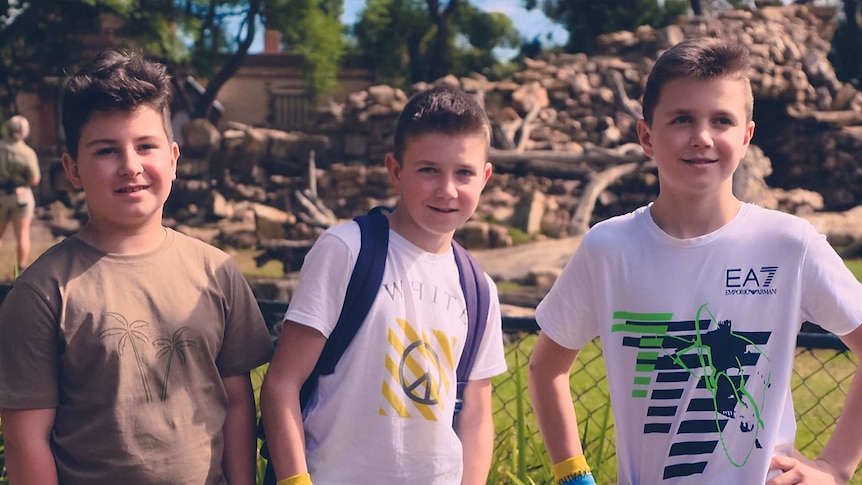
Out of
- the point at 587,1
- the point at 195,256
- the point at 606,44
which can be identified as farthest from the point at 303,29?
the point at 195,256

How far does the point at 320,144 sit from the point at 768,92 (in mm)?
7369

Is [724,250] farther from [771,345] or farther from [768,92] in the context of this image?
[768,92]

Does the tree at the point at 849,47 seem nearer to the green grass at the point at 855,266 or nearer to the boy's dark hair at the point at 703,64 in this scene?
the green grass at the point at 855,266

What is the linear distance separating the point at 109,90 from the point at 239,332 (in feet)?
1.86

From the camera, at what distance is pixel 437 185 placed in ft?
6.54

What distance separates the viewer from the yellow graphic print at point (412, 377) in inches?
75.7

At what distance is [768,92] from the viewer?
14.4 metres

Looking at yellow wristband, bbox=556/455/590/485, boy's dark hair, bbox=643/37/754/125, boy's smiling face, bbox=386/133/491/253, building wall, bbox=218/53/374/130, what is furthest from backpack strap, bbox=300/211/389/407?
building wall, bbox=218/53/374/130

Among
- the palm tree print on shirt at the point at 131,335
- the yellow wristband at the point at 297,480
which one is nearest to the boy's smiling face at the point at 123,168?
the palm tree print on shirt at the point at 131,335

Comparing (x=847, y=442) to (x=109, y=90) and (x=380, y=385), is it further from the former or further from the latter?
(x=109, y=90)

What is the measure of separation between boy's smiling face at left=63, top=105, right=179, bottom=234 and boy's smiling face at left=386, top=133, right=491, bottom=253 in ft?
1.70

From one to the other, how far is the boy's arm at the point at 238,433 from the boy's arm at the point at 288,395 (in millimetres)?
88

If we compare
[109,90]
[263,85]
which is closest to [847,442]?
[109,90]

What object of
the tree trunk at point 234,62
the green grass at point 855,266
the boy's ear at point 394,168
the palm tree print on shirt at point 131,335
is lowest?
the green grass at point 855,266
